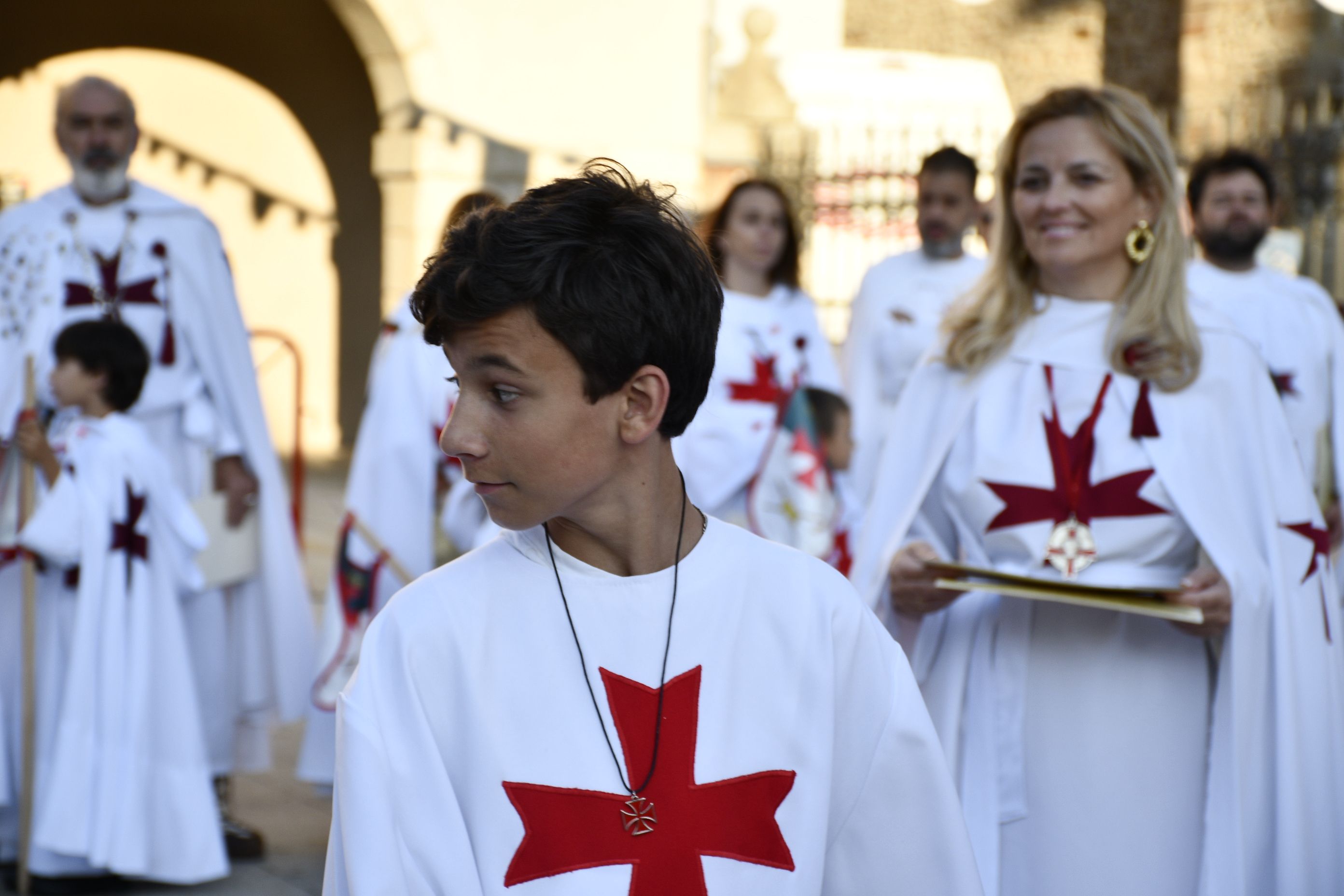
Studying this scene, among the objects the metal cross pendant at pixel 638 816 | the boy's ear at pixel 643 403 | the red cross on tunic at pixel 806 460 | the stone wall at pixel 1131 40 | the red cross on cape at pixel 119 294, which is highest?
the stone wall at pixel 1131 40

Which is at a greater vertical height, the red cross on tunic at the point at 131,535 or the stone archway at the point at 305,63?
the stone archway at the point at 305,63

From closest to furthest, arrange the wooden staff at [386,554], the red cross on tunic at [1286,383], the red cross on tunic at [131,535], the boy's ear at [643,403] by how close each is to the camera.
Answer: the boy's ear at [643,403]
the red cross on tunic at [131,535]
the wooden staff at [386,554]
the red cross on tunic at [1286,383]

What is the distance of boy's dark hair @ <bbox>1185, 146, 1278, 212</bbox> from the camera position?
6152 millimetres

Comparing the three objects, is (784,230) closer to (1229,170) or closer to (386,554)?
(386,554)

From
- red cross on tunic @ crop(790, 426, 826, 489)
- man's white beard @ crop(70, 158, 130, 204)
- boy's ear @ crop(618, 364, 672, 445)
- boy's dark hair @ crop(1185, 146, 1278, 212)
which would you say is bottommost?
red cross on tunic @ crop(790, 426, 826, 489)

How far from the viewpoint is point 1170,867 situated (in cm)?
288

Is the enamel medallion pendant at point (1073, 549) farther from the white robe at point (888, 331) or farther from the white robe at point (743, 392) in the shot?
the white robe at point (888, 331)

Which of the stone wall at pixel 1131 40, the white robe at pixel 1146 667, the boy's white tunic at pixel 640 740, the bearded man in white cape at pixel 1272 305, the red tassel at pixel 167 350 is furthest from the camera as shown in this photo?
the stone wall at pixel 1131 40

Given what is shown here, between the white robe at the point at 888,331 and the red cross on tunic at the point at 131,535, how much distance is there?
10.4 ft

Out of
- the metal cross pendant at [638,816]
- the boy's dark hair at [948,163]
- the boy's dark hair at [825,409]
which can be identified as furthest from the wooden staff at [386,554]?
the metal cross pendant at [638,816]

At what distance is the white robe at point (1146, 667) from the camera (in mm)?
2883

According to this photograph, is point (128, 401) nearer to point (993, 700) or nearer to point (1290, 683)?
point (993, 700)

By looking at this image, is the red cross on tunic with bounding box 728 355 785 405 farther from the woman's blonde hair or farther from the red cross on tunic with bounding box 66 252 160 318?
the woman's blonde hair

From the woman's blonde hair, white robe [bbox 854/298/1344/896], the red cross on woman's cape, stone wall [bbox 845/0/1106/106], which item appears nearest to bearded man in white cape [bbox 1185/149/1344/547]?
white robe [bbox 854/298/1344/896]
